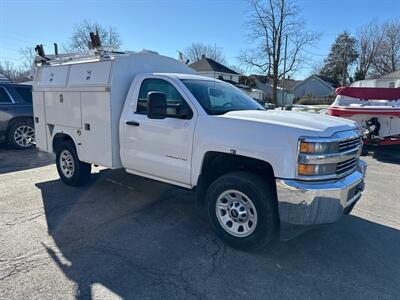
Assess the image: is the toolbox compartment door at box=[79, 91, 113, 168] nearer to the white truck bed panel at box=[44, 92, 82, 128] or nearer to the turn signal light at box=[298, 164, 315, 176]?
the white truck bed panel at box=[44, 92, 82, 128]

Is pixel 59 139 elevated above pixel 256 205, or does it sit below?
above

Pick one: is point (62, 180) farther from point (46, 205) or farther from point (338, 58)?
point (338, 58)

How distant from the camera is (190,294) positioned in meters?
2.89

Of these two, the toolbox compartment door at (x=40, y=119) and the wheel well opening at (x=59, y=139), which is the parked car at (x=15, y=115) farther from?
the wheel well opening at (x=59, y=139)

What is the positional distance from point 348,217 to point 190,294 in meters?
2.95

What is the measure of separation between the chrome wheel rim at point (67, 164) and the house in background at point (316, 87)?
61.6m

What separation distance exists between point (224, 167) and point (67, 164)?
3362mm

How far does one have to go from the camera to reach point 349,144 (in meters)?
3.64

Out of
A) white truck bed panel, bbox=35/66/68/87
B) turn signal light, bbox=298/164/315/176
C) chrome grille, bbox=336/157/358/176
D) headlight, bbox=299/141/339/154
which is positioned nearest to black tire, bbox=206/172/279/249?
turn signal light, bbox=298/164/315/176

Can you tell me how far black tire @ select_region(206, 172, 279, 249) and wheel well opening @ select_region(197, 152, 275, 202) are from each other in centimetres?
16

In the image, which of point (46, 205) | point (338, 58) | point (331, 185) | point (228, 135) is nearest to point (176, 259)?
point (228, 135)

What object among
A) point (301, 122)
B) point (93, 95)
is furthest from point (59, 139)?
point (301, 122)

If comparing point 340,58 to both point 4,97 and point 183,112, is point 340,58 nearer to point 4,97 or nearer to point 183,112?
point 4,97

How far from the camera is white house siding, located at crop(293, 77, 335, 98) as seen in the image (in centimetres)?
6281
